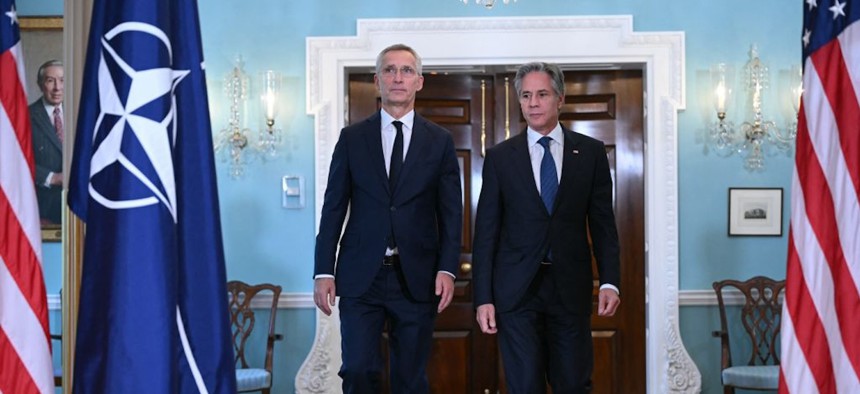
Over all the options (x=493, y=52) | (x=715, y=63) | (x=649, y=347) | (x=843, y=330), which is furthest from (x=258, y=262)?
(x=843, y=330)

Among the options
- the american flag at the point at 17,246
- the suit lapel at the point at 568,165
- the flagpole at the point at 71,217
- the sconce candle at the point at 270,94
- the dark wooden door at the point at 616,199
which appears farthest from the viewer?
the dark wooden door at the point at 616,199

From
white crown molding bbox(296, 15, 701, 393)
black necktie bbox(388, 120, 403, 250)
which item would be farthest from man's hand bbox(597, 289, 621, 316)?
white crown molding bbox(296, 15, 701, 393)

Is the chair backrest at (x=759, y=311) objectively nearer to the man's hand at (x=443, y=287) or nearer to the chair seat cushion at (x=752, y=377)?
the chair seat cushion at (x=752, y=377)

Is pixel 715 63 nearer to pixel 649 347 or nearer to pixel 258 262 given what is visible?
pixel 649 347

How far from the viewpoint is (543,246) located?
12.8 ft

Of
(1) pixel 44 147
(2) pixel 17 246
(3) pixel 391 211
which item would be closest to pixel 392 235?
(3) pixel 391 211

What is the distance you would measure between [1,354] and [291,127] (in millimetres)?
3587

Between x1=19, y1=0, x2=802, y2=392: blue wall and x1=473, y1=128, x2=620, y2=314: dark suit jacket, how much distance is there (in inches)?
74.3

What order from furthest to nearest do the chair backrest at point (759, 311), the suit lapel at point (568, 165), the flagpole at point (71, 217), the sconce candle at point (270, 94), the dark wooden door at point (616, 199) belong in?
1. the dark wooden door at point (616, 199)
2. the sconce candle at point (270, 94)
3. the chair backrest at point (759, 311)
4. the suit lapel at point (568, 165)
5. the flagpole at point (71, 217)

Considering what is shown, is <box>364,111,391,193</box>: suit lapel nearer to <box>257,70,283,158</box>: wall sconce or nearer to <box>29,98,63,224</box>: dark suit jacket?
<box>257,70,283,158</box>: wall sconce

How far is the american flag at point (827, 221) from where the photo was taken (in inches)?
104

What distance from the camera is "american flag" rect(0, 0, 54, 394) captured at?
92.0 inches

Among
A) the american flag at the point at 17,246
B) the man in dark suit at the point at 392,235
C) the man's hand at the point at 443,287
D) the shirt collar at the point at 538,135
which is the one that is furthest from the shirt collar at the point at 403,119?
the american flag at the point at 17,246

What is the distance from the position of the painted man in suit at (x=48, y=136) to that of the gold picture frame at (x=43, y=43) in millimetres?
57
